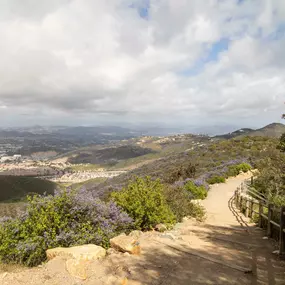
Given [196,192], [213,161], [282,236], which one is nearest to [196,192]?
[196,192]

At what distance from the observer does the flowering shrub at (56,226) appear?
7.08 metres

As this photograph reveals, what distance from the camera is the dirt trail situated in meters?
5.34

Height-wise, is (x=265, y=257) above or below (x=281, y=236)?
below

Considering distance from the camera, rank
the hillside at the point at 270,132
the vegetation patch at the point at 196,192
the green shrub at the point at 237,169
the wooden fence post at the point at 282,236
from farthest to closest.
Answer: the hillside at the point at 270,132 < the green shrub at the point at 237,169 < the vegetation patch at the point at 196,192 < the wooden fence post at the point at 282,236

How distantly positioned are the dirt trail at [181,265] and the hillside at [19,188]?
71.3 m

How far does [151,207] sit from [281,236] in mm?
4052

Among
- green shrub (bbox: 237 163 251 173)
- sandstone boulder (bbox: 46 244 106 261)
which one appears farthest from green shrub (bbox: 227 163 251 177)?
sandstone boulder (bbox: 46 244 106 261)

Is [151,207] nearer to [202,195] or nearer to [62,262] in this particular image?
[62,262]

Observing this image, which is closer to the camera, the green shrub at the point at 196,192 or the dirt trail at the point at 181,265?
the dirt trail at the point at 181,265

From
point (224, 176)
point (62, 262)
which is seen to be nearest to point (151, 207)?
point (62, 262)

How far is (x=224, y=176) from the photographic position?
84.4 ft

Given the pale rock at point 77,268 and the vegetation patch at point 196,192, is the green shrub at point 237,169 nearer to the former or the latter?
the vegetation patch at point 196,192

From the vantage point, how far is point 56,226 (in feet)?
24.9

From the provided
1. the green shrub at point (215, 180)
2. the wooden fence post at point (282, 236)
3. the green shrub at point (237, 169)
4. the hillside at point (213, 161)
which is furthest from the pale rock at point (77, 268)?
the green shrub at point (237, 169)
